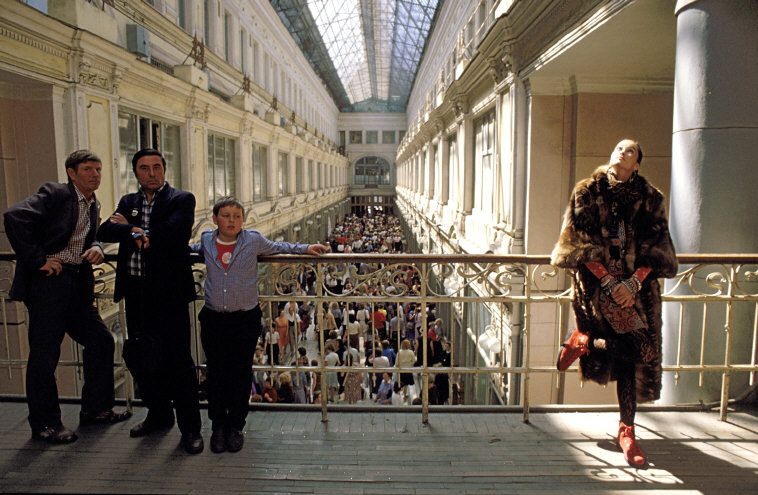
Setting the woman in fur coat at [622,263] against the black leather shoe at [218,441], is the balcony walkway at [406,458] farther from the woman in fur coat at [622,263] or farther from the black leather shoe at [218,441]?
the woman in fur coat at [622,263]

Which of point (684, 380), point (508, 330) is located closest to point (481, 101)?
point (508, 330)

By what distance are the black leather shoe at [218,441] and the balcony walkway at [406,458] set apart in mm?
54

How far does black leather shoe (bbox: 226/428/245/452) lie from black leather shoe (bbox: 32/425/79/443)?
3.30 ft

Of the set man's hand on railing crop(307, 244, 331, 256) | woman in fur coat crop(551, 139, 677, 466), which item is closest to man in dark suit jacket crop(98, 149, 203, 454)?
man's hand on railing crop(307, 244, 331, 256)

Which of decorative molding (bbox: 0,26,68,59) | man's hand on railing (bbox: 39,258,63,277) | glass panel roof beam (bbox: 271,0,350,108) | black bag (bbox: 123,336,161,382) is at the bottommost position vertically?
black bag (bbox: 123,336,161,382)

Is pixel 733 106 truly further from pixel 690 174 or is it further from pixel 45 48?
pixel 45 48

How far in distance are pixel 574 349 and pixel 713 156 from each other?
1.75 meters

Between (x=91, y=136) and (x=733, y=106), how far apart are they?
7.70 m

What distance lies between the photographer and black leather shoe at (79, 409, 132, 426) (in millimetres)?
3568

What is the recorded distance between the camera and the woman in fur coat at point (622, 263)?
296 centimetres

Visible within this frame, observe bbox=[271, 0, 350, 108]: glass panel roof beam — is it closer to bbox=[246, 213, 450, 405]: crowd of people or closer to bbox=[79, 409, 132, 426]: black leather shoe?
bbox=[246, 213, 450, 405]: crowd of people

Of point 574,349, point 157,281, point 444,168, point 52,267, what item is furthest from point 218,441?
point 444,168

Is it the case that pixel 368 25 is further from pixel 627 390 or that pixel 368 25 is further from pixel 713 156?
pixel 627 390

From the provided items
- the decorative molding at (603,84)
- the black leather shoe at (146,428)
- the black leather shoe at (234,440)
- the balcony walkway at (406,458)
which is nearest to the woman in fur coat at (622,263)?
the balcony walkway at (406,458)
